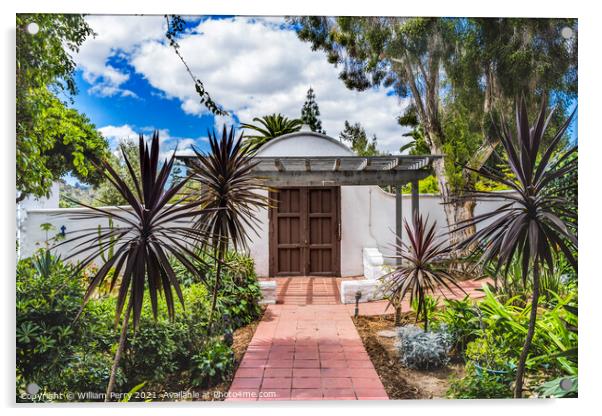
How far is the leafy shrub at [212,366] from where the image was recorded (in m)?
3.41

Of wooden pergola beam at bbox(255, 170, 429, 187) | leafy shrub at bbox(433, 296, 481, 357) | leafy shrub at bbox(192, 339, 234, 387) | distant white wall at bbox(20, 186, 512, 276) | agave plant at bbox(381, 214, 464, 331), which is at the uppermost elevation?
wooden pergola beam at bbox(255, 170, 429, 187)

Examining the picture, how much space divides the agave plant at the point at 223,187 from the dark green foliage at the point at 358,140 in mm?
903

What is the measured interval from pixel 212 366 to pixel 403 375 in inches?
63.1

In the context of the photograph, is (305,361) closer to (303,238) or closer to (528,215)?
(303,238)

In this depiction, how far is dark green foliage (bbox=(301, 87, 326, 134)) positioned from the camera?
3.65 m

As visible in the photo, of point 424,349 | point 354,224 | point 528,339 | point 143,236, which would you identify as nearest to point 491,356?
point 528,339

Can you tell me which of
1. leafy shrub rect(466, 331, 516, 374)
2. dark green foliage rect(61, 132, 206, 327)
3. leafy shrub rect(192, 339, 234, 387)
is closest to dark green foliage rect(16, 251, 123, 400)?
dark green foliage rect(61, 132, 206, 327)

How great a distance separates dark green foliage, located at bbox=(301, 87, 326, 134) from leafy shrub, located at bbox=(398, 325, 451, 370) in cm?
199

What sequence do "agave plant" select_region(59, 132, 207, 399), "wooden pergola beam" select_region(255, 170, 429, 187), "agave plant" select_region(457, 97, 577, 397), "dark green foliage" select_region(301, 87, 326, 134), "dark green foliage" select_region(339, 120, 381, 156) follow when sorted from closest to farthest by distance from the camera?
"agave plant" select_region(59, 132, 207, 399)
"agave plant" select_region(457, 97, 577, 397)
"dark green foliage" select_region(301, 87, 326, 134)
"dark green foliage" select_region(339, 120, 381, 156)
"wooden pergola beam" select_region(255, 170, 429, 187)

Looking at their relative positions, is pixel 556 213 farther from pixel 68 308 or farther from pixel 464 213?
pixel 68 308

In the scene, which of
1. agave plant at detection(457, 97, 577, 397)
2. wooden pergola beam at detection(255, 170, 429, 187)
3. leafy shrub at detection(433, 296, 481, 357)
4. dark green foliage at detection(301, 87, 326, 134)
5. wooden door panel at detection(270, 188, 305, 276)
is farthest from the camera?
wooden door panel at detection(270, 188, 305, 276)

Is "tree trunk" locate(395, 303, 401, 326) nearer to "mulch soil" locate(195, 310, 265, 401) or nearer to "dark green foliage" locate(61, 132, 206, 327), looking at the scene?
"mulch soil" locate(195, 310, 265, 401)

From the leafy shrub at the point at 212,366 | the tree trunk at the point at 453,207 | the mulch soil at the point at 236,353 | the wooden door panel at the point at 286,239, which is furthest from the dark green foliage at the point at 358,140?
the leafy shrub at the point at 212,366

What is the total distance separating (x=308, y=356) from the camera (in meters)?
3.57
